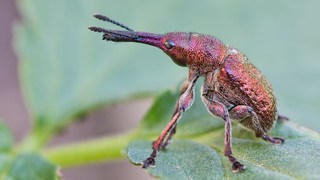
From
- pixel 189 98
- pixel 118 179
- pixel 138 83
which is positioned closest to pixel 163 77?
pixel 138 83

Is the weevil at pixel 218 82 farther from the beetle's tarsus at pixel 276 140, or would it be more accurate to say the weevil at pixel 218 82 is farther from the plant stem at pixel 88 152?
the plant stem at pixel 88 152

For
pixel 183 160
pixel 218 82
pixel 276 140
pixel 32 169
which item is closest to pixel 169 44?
pixel 218 82

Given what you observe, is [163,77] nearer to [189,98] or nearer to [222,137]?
[189,98]

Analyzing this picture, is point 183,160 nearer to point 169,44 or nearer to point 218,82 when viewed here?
point 218,82

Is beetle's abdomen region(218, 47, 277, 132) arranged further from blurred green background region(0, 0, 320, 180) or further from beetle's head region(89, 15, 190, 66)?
blurred green background region(0, 0, 320, 180)

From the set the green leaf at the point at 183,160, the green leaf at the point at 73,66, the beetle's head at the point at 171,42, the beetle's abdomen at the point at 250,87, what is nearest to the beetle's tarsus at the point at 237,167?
the green leaf at the point at 183,160

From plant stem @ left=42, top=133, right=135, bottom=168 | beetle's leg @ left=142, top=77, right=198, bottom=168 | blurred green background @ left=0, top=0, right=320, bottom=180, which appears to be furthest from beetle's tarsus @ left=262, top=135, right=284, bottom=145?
plant stem @ left=42, top=133, right=135, bottom=168
